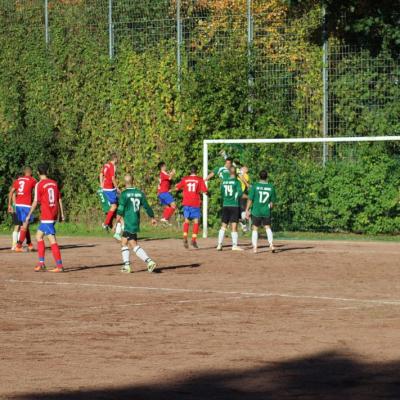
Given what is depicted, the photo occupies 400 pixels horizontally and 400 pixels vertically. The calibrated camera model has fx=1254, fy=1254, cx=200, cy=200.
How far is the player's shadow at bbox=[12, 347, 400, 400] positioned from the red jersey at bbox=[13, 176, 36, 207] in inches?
691

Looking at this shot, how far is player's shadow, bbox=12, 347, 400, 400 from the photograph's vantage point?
1027 cm

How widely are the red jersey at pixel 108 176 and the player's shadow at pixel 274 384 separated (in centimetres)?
2146

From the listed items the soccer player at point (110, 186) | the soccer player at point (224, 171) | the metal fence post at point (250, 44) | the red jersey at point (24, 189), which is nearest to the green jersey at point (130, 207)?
the red jersey at point (24, 189)

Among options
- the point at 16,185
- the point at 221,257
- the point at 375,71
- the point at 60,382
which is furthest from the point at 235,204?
the point at 60,382

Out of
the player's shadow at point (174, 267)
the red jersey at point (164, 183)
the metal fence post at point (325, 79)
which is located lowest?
the player's shadow at point (174, 267)

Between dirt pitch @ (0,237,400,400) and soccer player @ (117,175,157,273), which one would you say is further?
soccer player @ (117,175,157,273)

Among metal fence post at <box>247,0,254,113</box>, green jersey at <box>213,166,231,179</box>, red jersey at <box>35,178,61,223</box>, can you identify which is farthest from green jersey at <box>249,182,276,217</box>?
metal fence post at <box>247,0,254,113</box>

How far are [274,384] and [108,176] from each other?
23.0 metres

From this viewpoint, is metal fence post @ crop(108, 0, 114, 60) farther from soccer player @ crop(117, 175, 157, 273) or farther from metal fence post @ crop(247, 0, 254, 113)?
soccer player @ crop(117, 175, 157, 273)

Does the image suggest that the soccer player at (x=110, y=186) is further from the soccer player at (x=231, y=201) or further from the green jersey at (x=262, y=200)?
the green jersey at (x=262, y=200)

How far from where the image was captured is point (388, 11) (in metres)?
35.6

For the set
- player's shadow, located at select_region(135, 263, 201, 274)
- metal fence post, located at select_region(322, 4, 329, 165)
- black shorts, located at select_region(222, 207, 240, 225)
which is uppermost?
metal fence post, located at select_region(322, 4, 329, 165)

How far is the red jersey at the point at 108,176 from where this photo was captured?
109 ft

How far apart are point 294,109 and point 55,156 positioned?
960 cm
